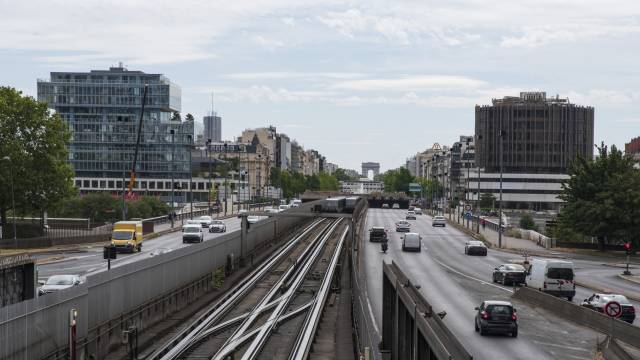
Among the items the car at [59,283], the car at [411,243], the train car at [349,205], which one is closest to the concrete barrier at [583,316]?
the car at [59,283]

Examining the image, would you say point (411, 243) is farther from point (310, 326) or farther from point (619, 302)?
point (310, 326)

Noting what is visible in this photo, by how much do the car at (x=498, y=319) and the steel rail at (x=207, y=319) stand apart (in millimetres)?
10343

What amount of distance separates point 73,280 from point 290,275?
62.8ft

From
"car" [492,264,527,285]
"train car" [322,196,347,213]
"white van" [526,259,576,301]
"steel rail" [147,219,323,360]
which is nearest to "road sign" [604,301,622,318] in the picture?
"steel rail" [147,219,323,360]

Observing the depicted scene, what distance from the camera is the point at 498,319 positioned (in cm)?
3152

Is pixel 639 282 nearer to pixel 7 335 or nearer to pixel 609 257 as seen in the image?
pixel 609 257

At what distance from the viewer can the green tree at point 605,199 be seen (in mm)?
75375

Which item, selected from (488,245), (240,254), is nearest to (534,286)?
(240,254)

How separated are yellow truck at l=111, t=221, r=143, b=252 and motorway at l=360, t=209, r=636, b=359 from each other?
17.8 metres

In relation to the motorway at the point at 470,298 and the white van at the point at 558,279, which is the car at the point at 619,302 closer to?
the motorway at the point at 470,298

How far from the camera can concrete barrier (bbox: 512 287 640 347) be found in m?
27.5

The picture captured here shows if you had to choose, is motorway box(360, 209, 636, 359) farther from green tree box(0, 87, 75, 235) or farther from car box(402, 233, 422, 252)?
green tree box(0, 87, 75, 235)

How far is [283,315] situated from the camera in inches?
1492

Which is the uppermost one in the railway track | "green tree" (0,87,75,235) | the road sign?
"green tree" (0,87,75,235)
